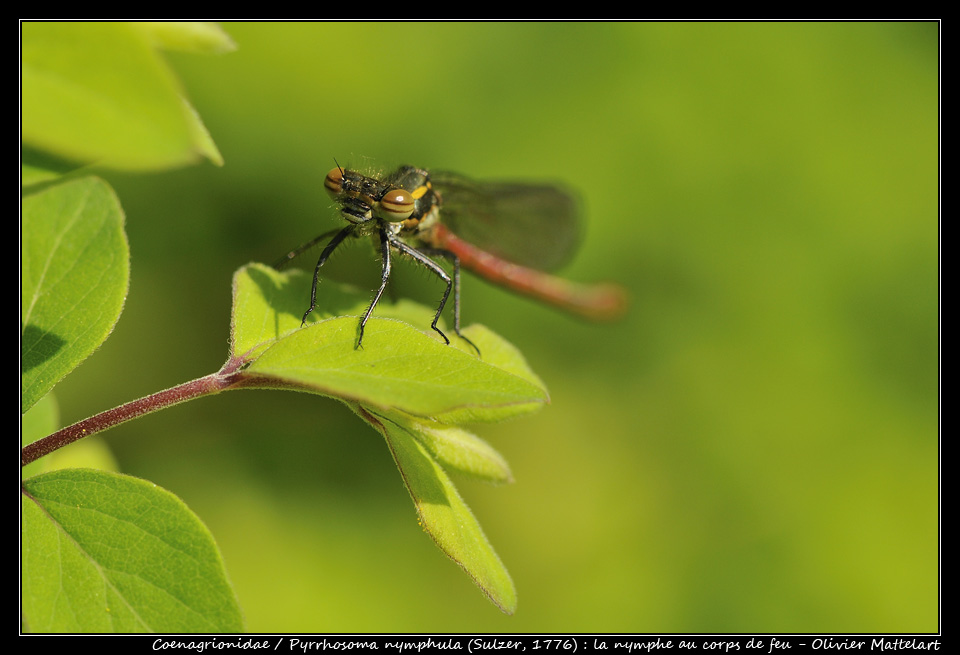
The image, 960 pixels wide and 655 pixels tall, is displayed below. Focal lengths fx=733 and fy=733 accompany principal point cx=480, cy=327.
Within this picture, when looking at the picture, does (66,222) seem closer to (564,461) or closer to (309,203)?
(309,203)

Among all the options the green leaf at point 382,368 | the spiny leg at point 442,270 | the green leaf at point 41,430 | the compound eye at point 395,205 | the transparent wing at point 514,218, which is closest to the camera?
the green leaf at point 382,368

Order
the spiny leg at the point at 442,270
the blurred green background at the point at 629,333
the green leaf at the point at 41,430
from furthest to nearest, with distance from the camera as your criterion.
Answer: the blurred green background at the point at 629,333 → the spiny leg at the point at 442,270 → the green leaf at the point at 41,430

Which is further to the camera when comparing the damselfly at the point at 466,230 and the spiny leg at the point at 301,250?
the spiny leg at the point at 301,250

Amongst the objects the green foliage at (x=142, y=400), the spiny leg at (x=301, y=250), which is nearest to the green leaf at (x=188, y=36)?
the green foliage at (x=142, y=400)

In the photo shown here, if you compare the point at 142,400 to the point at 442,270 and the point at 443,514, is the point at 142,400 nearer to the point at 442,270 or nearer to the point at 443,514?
the point at 443,514

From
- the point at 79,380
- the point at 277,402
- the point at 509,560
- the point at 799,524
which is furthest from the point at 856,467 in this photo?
the point at 79,380

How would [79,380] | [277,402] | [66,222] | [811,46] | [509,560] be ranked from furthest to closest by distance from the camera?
[811,46] < [509,560] < [277,402] < [79,380] < [66,222]

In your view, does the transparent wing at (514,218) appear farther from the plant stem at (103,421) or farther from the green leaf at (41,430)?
the plant stem at (103,421)
